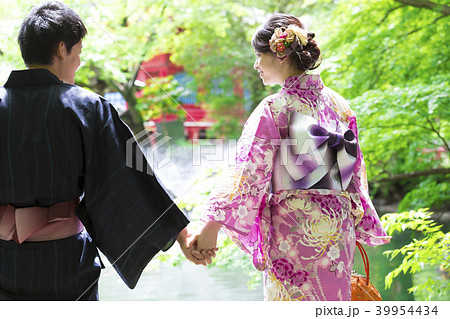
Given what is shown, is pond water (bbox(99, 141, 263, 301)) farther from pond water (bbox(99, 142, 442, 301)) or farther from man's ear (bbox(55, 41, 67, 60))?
man's ear (bbox(55, 41, 67, 60))

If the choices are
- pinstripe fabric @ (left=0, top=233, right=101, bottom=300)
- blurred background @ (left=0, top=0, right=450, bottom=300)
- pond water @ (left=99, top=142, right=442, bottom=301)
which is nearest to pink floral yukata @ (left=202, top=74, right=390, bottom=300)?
pinstripe fabric @ (left=0, top=233, right=101, bottom=300)

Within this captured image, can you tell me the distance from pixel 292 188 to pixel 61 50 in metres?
0.71

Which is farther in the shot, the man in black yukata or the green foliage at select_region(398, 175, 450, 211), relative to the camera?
the green foliage at select_region(398, 175, 450, 211)

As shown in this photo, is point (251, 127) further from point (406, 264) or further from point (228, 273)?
point (228, 273)

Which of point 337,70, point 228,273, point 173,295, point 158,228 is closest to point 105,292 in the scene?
point 173,295

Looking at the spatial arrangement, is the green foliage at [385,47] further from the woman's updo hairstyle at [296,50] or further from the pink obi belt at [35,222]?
the pink obi belt at [35,222]

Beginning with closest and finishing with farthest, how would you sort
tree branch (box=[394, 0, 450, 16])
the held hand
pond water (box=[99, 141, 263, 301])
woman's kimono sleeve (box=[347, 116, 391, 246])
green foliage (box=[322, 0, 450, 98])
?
1. the held hand
2. woman's kimono sleeve (box=[347, 116, 391, 246])
3. pond water (box=[99, 141, 263, 301])
4. tree branch (box=[394, 0, 450, 16])
5. green foliage (box=[322, 0, 450, 98])

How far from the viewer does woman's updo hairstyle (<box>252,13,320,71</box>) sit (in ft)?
4.55

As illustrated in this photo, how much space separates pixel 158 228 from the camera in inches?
49.4

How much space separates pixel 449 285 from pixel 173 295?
2.84 m

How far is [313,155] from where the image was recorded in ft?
4.42

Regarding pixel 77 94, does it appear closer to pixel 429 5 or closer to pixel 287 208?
pixel 287 208

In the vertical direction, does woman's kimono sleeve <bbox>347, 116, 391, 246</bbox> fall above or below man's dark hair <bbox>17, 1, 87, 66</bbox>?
below

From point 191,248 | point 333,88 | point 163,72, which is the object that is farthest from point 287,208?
point 163,72
